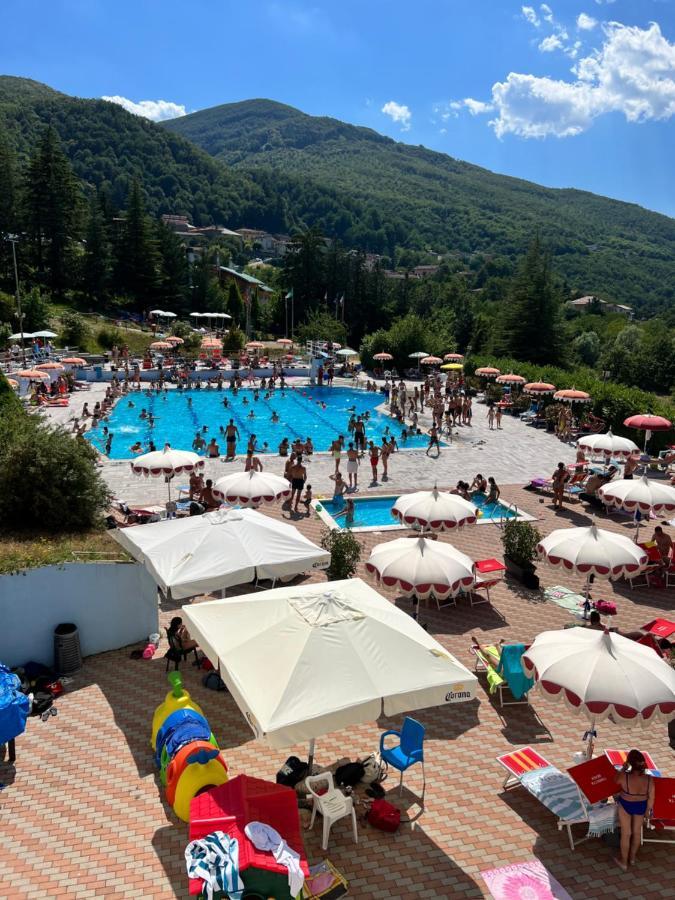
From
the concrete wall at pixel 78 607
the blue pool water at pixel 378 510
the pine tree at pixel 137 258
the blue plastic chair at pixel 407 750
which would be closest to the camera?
the blue plastic chair at pixel 407 750

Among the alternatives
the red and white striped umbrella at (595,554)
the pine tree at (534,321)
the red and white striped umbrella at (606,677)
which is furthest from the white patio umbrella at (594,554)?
the pine tree at (534,321)

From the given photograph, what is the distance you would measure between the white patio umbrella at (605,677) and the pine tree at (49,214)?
53.9m

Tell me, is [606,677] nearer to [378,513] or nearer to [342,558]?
[342,558]

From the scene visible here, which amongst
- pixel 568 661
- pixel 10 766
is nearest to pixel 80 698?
pixel 10 766

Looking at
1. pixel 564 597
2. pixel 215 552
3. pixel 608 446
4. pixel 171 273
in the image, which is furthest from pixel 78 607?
pixel 171 273

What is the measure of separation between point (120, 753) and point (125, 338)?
42.6 metres

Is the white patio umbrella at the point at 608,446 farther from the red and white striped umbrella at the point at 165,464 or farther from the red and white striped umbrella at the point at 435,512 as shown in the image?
the red and white striped umbrella at the point at 165,464

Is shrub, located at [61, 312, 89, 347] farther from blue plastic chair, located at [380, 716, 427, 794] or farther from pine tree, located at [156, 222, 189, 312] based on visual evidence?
blue plastic chair, located at [380, 716, 427, 794]

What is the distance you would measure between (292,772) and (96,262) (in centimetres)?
5378

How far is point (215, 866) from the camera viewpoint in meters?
4.31

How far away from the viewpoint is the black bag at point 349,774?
609cm

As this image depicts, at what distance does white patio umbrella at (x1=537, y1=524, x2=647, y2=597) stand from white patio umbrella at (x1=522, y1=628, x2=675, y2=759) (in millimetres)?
2874

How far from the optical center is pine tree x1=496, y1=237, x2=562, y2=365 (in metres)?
46.1

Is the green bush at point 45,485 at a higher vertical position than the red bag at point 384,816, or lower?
higher
